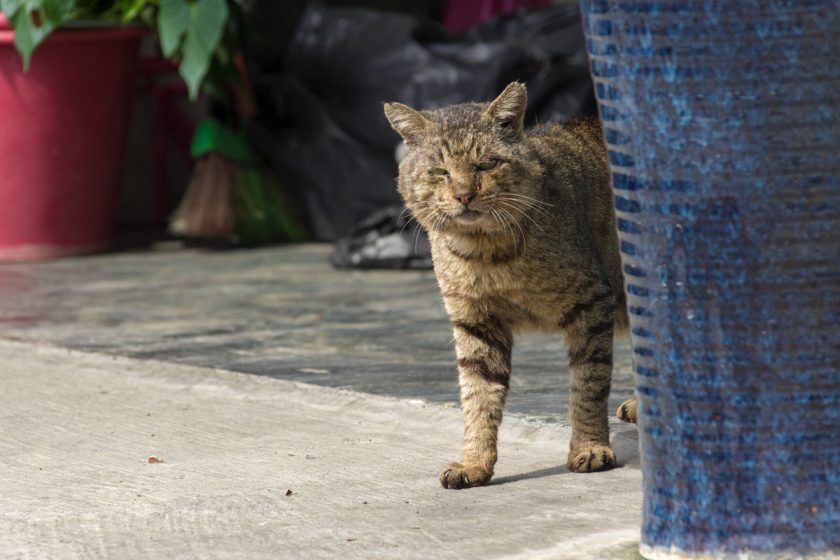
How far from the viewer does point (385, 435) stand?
160 inches

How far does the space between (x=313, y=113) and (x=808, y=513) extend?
6340 millimetres

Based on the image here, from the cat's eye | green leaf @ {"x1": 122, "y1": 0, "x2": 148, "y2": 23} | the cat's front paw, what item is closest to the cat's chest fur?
the cat's eye

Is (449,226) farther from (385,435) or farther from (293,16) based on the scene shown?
(293,16)

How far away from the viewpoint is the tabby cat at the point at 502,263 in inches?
142

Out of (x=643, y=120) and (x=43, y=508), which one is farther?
(x=43, y=508)

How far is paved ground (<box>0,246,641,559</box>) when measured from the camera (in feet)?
10.0

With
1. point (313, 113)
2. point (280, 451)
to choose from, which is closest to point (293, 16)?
point (313, 113)

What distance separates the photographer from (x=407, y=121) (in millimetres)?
3848

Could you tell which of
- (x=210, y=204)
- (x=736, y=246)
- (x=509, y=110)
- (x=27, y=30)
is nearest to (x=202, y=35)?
(x=27, y=30)

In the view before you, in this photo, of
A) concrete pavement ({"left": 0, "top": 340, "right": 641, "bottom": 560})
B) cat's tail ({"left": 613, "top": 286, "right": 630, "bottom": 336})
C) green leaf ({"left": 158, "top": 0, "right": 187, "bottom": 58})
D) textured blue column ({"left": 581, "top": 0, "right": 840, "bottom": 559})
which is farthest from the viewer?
green leaf ({"left": 158, "top": 0, "right": 187, "bottom": 58})

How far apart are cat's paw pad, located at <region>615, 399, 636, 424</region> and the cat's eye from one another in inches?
33.6

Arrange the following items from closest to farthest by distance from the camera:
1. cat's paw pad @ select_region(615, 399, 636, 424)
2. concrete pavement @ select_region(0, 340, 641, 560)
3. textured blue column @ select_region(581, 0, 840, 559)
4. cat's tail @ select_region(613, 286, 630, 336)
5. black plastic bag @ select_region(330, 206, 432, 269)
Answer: textured blue column @ select_region(581, 0, 840, 559) < concrete pavement @ select_region(0, 340, 641, 560) < cat's tail @ select_region(613, 286, 630, 336) < cat's paw pad @ select_region(615, 399, 636, 424) < black plastic bag @ select_region(330, 206, 432, 269)

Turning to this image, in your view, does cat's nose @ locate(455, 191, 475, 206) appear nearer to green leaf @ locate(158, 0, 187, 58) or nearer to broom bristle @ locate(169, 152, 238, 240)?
green leaf @ locate(158, 0, 187, 58)

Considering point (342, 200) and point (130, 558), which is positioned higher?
point (130, 558)
